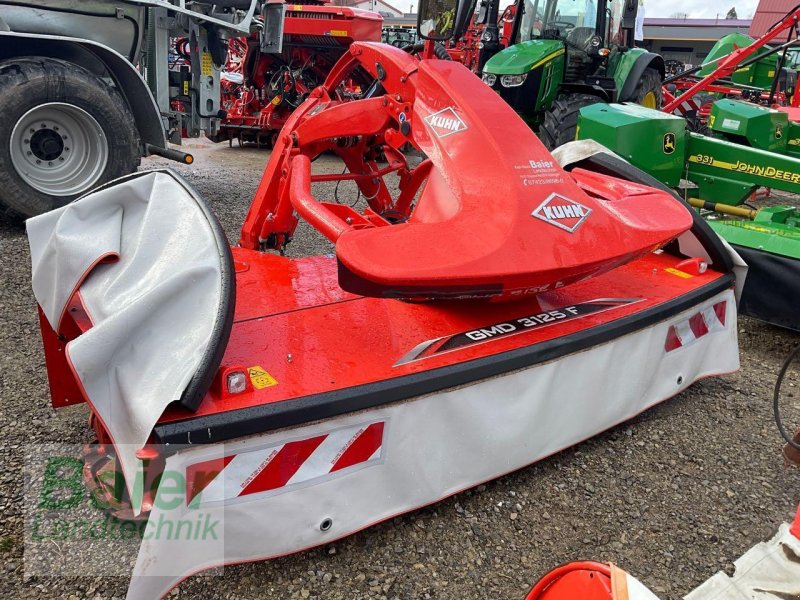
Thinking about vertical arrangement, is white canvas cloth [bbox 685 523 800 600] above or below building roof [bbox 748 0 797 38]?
below

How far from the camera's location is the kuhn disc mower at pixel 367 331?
1.55 metres

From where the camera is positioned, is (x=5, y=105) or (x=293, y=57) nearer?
(x=5, y=105)

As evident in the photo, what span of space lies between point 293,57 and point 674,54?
3026cm

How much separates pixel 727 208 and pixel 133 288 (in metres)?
3.92

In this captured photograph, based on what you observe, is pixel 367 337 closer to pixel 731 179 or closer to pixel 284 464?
pixel 284 464

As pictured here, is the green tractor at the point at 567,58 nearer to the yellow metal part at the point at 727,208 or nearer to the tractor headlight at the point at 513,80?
the tractor headlight at the point at 513,80

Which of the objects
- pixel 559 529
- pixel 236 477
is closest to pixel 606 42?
pixel 559 529

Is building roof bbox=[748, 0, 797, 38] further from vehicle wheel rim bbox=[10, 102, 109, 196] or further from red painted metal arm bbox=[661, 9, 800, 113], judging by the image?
vehicle wheel rim bbox=[10, 102, 109, 196]

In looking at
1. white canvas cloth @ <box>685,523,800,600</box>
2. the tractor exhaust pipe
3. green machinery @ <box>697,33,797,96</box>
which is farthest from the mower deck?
green machinery @ <box>697,33,797,96</box>

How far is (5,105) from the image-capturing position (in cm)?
398

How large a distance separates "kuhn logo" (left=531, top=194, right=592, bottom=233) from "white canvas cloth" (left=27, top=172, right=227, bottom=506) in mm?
935

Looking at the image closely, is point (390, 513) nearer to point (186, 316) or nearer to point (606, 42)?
point (186, 316)

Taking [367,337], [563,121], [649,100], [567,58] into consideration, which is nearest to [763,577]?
[367,337]

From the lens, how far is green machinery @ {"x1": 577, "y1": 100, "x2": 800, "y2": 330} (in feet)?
10.4
